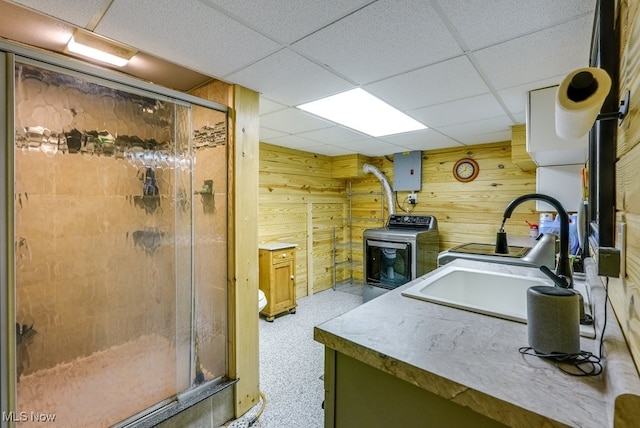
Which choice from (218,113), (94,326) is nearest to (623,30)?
(218,113)

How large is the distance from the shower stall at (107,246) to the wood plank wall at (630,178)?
1.78 meters

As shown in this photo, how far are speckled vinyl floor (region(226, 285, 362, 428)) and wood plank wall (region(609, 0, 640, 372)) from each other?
167cm

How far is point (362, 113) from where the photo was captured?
252cm

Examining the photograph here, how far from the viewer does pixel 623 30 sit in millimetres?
767

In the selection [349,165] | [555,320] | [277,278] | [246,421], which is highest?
[349,165]

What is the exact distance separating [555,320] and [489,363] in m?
0.18

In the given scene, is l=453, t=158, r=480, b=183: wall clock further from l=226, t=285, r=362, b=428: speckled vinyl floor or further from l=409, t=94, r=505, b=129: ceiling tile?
l=226, t=285, r=362, b=428: speckled vinyl floor

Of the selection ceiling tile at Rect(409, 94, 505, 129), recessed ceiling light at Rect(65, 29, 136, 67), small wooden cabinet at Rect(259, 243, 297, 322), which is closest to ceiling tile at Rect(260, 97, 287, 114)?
recessed ceiling light at Rect(65, 29, 136, 67)

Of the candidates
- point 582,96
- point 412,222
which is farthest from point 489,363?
point 412,222

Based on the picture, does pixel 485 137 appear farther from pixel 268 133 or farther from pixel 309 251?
pixel 309 251

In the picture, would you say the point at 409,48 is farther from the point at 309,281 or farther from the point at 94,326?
the point at 309,281

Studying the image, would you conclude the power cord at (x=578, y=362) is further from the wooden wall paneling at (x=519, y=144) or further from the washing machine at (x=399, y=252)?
the washing machine at (x=399, y=252)

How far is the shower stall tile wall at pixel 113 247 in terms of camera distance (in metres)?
1.34

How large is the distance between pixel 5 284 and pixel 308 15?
1.57m
